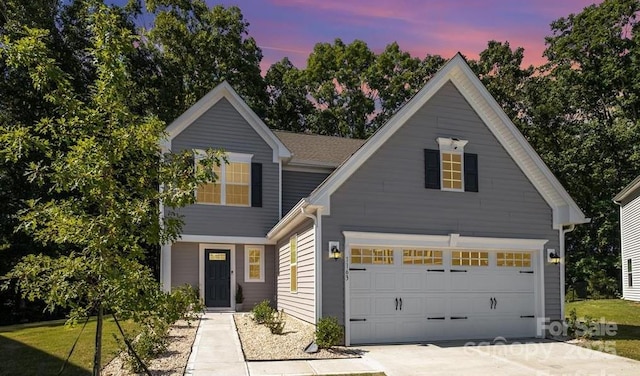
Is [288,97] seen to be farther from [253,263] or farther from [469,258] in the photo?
[469,258]

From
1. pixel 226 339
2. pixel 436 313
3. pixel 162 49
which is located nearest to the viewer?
pixel 226 339

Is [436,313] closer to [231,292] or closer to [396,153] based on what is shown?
[396,153]

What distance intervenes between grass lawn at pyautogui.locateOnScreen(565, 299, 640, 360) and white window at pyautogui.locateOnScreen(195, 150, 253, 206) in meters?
11.4

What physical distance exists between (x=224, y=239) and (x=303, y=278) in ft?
17.6

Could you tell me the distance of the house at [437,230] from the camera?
41.4ft

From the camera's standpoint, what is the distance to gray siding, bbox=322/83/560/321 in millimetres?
12766

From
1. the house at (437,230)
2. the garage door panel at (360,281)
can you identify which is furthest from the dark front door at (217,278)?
the garage door panel at (360,281)

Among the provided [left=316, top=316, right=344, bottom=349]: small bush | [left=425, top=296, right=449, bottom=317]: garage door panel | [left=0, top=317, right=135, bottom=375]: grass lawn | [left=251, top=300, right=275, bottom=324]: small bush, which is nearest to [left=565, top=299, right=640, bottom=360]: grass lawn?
[left=425, top=296, right=449, bottom=317]: garage door panel

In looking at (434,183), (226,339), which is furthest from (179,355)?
(434,183)

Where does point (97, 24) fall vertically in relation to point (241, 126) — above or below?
below

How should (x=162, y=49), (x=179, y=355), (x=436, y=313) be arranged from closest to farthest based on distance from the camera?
(x=179, y=355), (x=436, y=313), (x=162, y=49)

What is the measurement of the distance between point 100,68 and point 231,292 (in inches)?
503

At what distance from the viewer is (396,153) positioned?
13.5 meters

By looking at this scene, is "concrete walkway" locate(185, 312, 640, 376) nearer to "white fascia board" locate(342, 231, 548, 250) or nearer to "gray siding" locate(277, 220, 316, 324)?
"gray siding" locate(277, 220, 316, 324)
